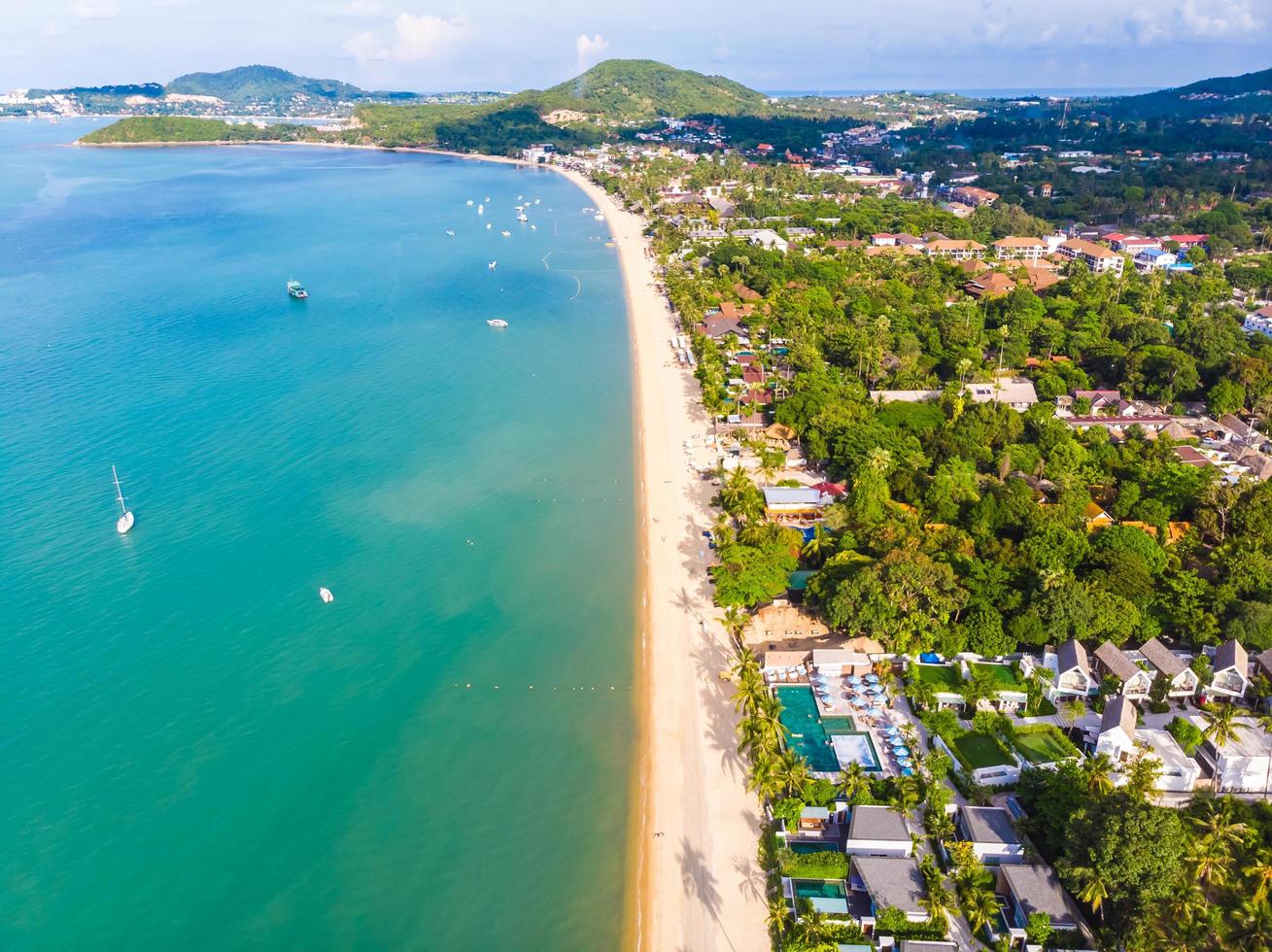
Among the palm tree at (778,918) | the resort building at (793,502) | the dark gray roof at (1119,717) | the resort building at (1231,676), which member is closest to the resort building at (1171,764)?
the dark gray roof at (1119,717)

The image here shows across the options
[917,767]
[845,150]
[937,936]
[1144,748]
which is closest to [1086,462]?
[1144,748]

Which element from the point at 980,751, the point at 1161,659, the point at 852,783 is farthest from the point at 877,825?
the point at 1161,659

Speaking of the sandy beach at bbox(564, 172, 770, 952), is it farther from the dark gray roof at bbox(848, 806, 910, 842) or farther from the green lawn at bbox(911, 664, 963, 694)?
the green lawn at bbox(911, 664, 963, 694)

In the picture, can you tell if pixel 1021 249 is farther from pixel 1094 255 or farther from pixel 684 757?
pixel 684 757

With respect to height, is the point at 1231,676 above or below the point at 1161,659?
below

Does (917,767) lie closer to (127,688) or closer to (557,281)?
(127,688)

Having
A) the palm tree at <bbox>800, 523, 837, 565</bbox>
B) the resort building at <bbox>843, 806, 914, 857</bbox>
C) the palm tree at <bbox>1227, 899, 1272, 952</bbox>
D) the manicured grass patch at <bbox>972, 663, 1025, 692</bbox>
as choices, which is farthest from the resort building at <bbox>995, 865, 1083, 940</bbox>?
the palm tree at <bbox>800, 523, 837, 565</bbox>

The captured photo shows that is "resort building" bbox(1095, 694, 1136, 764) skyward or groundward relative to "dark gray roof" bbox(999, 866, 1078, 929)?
skyward
